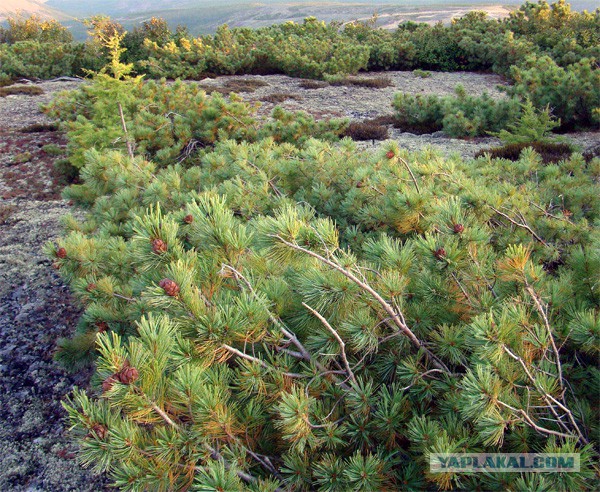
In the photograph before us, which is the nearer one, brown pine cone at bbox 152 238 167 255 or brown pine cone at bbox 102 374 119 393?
brown pine cone at bbox 102 374 119 393

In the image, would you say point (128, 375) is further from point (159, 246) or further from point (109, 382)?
point (159, 246)

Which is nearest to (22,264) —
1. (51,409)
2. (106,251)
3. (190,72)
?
(51,409)

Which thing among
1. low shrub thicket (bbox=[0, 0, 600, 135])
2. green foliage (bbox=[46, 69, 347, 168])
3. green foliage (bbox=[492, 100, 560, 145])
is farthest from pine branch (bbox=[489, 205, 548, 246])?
low shrub thicket (bbox=[0, 0, 600, 135])

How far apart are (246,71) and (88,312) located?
51.4 feet

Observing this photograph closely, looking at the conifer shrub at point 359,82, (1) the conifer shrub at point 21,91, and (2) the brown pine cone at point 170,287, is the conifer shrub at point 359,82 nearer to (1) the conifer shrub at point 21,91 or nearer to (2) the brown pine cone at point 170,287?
(1) the conifer shrub at point 21,91

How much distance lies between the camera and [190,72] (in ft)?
51.0

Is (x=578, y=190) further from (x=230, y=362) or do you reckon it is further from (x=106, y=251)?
(x=106, y=251)

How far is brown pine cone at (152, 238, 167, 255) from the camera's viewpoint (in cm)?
167

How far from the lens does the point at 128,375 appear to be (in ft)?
4.29

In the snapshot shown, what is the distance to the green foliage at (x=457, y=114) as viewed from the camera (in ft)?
27.6

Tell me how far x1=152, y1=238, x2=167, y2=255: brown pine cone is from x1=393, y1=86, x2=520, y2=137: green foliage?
7535 mm

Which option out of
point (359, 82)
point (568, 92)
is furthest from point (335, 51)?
point (568, 92)

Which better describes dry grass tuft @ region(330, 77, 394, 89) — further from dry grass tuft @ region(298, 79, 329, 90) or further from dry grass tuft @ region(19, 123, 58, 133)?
dry grass tuft @ region(19, 123, 58, 133)

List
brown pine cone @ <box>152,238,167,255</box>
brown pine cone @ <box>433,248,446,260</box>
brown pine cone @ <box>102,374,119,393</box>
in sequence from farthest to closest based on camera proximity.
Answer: brown pine cone @ <box>433,248,446,260</box>, brown pine cone @ <box>152,238,167,255</box>, brown pine cone @ <box>102,374,119,393</box>
